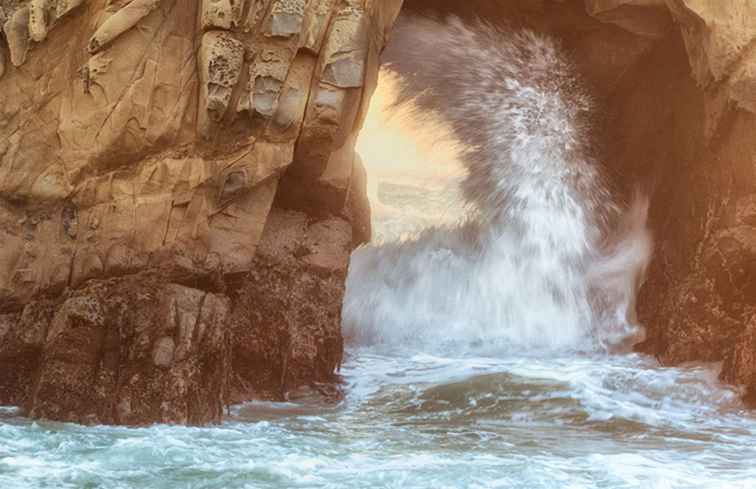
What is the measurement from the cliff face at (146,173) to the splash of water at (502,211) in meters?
3.48

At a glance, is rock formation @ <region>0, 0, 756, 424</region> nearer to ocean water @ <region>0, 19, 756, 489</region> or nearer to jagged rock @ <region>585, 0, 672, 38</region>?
ocean water @ <region>0, 19, 756, 489</region>

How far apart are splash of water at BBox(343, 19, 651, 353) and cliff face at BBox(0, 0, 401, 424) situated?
3477 millimetres

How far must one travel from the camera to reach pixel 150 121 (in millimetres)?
7832

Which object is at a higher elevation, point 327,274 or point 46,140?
point 46,140

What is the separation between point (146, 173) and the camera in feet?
25.8

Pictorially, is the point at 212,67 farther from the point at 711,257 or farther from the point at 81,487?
the point at 711,257

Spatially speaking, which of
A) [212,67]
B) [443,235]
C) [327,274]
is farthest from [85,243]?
[443,235]

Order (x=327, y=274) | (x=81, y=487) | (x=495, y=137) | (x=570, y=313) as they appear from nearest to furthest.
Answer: (x=81, y=487), (x=327, y=274), (x=570, y=313), (x=495, y=137)

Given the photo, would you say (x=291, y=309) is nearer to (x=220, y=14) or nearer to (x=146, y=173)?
(x=146, y=173)

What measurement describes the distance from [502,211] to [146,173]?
16.6ft

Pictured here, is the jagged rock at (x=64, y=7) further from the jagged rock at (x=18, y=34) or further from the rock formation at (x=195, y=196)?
the jagged rock at (x=18, y=34)

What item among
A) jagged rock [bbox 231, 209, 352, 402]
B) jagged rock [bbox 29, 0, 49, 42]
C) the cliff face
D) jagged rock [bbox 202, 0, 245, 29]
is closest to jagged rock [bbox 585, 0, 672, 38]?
the cliff face

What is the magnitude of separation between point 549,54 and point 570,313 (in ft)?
9.37

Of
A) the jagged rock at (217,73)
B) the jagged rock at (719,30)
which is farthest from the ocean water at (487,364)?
the jagged rock at (719,30)
